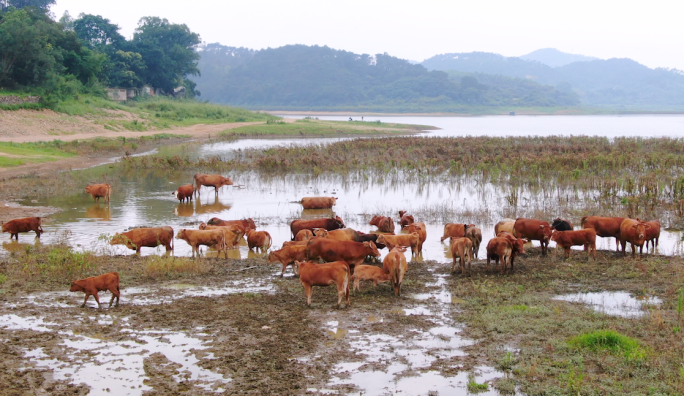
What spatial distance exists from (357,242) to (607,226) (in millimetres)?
5750

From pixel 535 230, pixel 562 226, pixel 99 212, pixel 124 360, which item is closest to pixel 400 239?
pixel 535 230

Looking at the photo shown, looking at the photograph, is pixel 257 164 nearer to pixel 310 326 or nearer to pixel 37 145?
pixel 37 145

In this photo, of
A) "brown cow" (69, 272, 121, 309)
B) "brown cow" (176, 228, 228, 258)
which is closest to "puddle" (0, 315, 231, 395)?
"brown cow" (69, 272, 121, 309)

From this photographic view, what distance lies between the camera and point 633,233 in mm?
12922

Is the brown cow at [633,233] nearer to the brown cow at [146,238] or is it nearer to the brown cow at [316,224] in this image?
the brown cow at [316,224]

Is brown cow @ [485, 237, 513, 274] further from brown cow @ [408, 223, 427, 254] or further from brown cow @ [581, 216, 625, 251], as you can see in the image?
brown cow @ [581, 216, 625, 251]

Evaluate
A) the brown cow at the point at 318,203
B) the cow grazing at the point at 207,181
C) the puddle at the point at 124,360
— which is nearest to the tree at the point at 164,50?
the cow grazing at the point at 207,181

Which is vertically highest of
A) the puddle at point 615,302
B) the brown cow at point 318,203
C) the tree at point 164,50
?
the tree at point 164,50

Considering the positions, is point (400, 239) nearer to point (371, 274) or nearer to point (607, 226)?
point (371, 274)

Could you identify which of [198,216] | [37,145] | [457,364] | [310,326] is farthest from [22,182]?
[457,364]

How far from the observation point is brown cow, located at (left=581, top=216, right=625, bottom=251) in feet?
44.4

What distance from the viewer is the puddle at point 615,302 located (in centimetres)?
918

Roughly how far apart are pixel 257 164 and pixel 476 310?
70.6ft

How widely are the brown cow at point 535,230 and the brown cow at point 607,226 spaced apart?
1048mm
